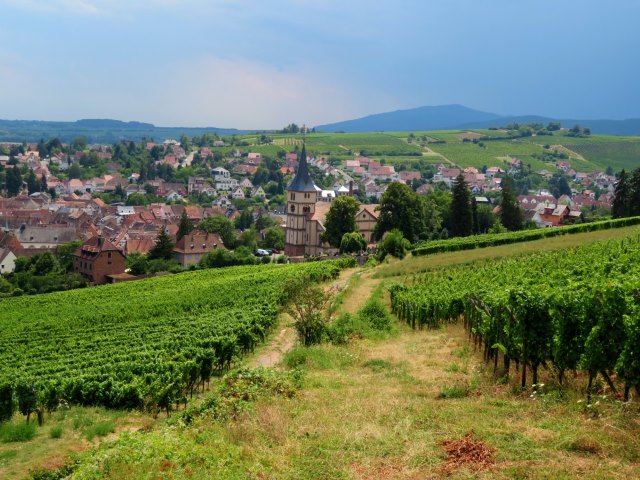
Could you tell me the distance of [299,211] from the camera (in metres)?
83.8

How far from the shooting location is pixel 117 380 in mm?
21031

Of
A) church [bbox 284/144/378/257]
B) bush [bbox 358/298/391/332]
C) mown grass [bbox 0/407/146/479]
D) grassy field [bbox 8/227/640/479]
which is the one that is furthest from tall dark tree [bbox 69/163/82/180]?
grassy field [bbox 8/227/640/479]

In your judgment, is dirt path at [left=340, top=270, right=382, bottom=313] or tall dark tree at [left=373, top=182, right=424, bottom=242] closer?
dirt path at [left=340, top=270, right=382, bottom=313]

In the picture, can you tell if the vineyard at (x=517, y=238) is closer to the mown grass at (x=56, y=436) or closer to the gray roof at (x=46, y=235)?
the mown grass at (x=56, y=436)

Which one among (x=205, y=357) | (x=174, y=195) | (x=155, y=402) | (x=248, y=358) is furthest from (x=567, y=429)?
(x=174, y=195)

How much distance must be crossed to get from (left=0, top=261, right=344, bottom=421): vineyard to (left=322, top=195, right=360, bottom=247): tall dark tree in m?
17.8

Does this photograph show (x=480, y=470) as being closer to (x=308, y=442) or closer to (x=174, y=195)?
(x=308, y=442)

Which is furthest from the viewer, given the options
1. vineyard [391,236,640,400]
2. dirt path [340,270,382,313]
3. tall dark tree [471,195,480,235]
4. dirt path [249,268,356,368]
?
tall dark tree [471,195,480,235]

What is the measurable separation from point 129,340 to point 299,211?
177 ft

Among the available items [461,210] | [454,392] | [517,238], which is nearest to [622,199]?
[461,210]

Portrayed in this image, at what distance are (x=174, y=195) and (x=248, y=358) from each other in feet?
487

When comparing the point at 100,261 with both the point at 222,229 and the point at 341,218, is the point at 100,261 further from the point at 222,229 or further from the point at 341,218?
the point at 341,218

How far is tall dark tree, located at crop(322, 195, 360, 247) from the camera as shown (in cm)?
7506

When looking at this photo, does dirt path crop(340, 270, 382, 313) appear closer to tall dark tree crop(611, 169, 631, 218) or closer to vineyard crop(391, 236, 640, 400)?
vineyard crop(391, 236, 640, 400)
